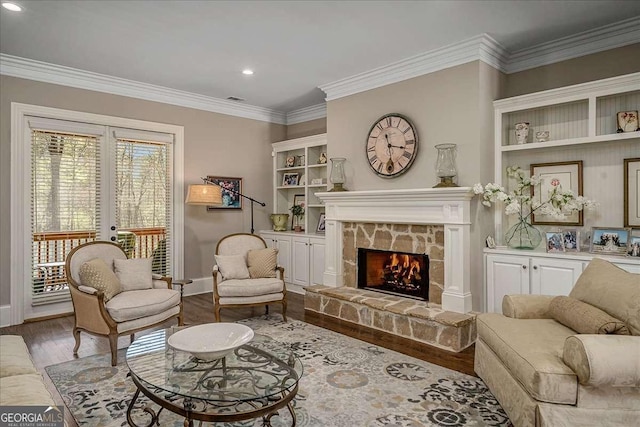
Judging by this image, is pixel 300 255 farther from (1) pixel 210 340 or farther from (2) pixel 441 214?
(1) pixel 210 340

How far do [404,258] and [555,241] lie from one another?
1.49 m

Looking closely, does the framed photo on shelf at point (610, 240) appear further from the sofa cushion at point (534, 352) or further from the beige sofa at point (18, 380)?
the beige sofa at point (18, 380)

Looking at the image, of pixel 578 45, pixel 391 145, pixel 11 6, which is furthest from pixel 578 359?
pixel 11 6

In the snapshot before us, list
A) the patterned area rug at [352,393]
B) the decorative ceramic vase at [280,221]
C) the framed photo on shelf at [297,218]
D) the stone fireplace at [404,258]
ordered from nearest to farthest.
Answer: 1. the patterned area rug at [352,393]
2. the stone fireplace at [404,258]
3. the decorative ceramic vase at [280,221]
4. the framed photo on shelf at [297,218]

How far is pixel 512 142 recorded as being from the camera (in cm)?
403

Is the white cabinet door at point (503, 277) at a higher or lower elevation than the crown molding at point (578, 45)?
lower

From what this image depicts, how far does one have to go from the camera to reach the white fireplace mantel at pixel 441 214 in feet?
12.2

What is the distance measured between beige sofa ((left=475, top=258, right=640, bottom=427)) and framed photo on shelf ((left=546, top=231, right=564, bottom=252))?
1.02 m

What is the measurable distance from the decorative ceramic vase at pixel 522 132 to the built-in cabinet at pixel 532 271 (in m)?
1.09

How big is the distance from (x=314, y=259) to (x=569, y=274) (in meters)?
→ 3.02

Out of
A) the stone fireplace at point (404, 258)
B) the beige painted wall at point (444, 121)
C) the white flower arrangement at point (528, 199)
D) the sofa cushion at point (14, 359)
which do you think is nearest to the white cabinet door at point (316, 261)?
the stone fireplace at point (404, 258)

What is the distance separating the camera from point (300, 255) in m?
5.61

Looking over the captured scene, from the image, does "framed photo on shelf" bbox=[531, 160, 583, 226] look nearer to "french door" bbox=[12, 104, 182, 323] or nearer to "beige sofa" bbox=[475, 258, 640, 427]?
"beige sofa" bbox=[475, 258, 640, 427]

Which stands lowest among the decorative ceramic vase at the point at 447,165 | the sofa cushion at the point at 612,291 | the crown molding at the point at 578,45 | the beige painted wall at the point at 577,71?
the sofa cushion at the point at 612,291
